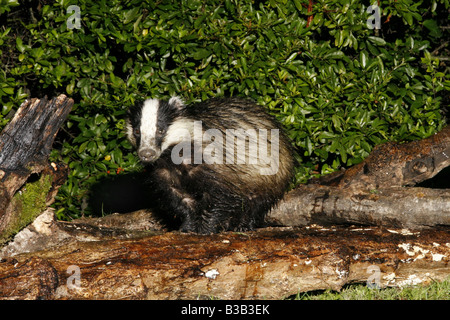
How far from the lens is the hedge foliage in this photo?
5.28 m

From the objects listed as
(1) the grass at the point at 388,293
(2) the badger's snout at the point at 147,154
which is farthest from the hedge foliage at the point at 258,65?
(1) the grass at the point at 388,293

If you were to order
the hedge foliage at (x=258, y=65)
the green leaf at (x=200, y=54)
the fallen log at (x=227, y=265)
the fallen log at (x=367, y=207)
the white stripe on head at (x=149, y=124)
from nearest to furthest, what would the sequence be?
1. the fallen log at (x=227, y=265)
2. the fallen log at (x=367, y=207)
3. the white stripe on head at (x=149, y=124)
4. the hedge foliage at (x=258, y=65)
5. the green leaf at (x=200, y=54)

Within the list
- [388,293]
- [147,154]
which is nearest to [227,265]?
[388,293]

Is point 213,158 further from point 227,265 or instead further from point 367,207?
point 227,265

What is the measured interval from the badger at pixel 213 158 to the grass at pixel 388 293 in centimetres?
140

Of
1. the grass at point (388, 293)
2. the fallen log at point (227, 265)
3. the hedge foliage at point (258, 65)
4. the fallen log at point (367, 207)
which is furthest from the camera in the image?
the hedge foliage at point (258, 65)

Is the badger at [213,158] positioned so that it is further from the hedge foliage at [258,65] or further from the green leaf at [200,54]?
the green leaf at [200,54]

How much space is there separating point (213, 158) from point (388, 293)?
191 cm

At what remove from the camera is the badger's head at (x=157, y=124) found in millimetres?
5031

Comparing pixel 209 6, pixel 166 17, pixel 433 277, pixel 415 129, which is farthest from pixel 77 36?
pixel 433 277

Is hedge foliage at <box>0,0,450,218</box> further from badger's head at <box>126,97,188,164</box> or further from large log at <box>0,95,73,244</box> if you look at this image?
large log at <box>0,95,73,244</box>

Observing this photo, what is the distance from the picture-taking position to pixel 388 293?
3992mm

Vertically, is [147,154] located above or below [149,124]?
below

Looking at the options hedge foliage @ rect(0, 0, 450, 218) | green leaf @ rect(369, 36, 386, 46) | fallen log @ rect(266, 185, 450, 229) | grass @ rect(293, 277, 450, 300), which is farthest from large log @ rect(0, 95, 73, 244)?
green leaf @ rect(369, 36, 386, 46)
